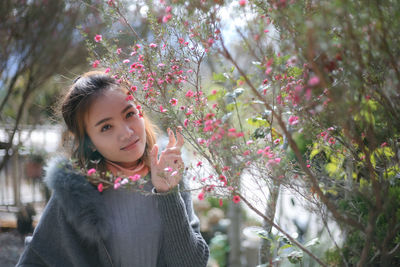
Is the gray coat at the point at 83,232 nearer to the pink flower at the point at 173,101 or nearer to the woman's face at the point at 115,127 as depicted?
the woman's face at the point at 115,127

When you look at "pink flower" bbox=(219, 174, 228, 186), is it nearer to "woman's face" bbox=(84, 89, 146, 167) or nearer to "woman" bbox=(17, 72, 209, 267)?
"woman" bbox=(17, 72, 209, 267)

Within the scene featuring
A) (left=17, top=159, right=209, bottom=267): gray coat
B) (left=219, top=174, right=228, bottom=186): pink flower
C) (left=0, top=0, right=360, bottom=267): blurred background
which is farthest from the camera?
(left=0, top=0, right=360, bottom=267): blurred background

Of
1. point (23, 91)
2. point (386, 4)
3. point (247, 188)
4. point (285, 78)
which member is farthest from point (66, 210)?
point (23, 91)

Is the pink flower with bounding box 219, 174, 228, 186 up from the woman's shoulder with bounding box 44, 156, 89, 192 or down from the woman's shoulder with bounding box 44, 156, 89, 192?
up

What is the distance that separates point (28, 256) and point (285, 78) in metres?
1.31

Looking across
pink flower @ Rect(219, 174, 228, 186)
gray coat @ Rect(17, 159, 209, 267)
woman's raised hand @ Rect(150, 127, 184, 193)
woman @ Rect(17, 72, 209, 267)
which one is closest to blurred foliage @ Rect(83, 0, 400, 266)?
pink flower @ Rect(219, 174, 228, 186)

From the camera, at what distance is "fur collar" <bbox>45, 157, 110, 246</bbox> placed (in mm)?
1509

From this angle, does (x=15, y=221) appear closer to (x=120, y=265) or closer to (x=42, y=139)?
(x=42, y=139)

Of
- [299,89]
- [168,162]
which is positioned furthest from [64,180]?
[299,89]

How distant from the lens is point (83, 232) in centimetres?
152

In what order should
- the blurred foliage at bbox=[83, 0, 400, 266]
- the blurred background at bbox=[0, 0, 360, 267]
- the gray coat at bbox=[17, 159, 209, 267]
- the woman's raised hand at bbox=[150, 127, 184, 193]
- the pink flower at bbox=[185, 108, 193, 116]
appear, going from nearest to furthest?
the blurred foliage at bbox=[83, 0, 400, 266], the pink flower at bbox=[185, 108, 193, 116], the woman's raised hand at bbox=[150, 127, 184, 193], the gray coat at bbox=[17, 159, 209, 267], the blurred background at bbox=[0, 0, 360, 267]

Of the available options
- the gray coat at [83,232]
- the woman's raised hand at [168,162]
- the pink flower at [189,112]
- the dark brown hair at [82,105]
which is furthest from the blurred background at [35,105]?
the pink flower at [189,112]

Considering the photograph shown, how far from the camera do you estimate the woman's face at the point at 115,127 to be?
151 cm

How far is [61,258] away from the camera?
5.21 ft
